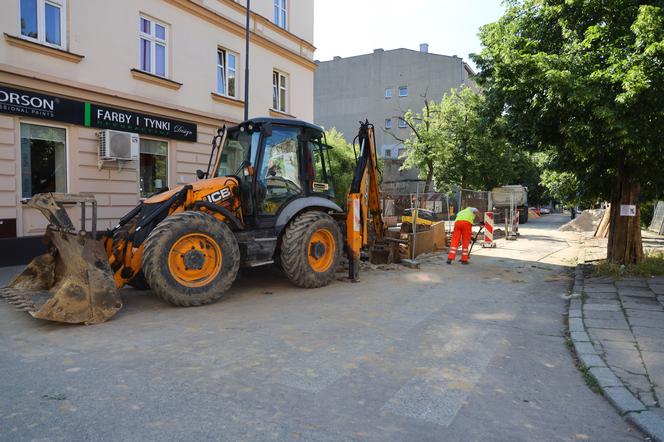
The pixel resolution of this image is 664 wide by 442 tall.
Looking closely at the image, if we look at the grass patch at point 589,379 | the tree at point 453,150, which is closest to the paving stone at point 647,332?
the grass patch at point 589,379

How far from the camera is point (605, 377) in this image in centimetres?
398

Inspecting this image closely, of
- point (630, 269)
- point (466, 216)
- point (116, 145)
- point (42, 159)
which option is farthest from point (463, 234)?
point (42, 159)

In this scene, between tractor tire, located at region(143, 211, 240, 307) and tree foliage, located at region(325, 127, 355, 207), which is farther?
tree foliage, located at region(325, 127, 355, 207)

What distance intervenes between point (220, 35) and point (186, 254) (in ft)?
34.8

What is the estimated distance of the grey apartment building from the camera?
41.6 metres

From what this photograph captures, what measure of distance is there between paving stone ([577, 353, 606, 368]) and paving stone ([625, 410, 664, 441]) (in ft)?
3.22

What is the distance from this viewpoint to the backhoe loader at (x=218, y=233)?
5480 millimetres

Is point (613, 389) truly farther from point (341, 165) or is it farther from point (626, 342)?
point (341, 165)

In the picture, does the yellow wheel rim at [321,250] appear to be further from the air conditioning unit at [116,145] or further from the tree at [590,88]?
the air conditioning unit at [116,145]

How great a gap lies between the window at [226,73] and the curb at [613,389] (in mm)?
12341

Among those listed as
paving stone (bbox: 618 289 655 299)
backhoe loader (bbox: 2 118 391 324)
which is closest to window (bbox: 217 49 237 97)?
backhoe loader (bbox: 2 118 391 324)

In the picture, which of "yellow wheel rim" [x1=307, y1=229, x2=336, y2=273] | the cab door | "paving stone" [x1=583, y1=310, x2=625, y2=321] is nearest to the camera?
"paving stone" [x1=583, y1=310, x2=625, y2=321]

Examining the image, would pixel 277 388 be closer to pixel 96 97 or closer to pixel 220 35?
pixel 96 97

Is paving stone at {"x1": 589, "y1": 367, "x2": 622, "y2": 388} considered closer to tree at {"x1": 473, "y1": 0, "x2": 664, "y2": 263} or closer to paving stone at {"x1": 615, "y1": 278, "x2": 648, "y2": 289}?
paving stone at {"x1": 615, "y1": 278, "x2": 648, "y2": 289}
